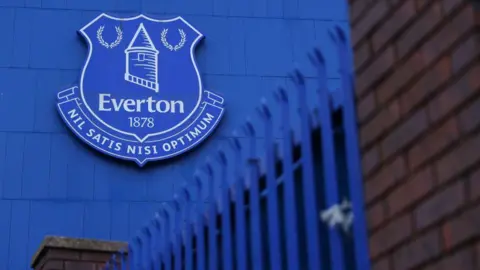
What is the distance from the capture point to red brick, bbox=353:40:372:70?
2.89 m

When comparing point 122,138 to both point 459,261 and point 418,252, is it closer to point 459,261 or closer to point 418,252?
point 418,252

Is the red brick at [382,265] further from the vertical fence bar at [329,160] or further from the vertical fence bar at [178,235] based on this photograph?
the vertical fence bar at [178,235]

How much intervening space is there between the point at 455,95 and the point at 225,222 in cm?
160

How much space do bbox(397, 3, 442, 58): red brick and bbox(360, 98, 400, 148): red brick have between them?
0.51ft

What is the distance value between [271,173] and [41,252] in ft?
8.68

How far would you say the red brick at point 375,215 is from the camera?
2.71m

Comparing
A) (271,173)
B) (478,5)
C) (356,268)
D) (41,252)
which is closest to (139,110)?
(41,252)

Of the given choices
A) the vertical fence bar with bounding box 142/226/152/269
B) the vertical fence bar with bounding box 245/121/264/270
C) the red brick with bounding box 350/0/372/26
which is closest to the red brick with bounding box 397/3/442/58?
the red brick with bounding box 350/0/372/26

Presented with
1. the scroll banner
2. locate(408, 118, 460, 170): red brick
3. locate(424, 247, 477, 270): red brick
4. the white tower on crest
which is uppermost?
the white tower on crest

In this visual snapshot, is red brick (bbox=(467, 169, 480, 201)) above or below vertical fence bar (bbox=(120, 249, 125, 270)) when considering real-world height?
below

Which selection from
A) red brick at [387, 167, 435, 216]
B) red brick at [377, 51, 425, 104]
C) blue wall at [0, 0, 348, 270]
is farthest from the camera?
blue wall at [0, 0, 348, 270]

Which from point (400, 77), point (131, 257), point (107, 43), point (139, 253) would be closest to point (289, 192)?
point (400, 77)

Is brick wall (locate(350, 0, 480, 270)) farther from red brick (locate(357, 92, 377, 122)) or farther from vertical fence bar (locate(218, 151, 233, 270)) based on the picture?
vertical fence bar (locate(218, 151, 233, 270))

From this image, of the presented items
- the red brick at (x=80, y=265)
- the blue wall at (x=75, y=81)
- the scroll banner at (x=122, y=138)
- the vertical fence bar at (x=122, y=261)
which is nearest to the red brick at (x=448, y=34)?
the vertical fence bar at (x=122, y=261)
